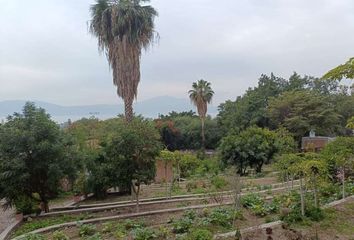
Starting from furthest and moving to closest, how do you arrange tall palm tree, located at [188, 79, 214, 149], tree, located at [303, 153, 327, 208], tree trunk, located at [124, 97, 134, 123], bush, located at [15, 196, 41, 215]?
1. tall palm tree, located at [188, 79, 214, 149]
2. tree trunk, located at [124, 97, 134, 123]
3. bush, located at [15, 196, 41, 215]
4. tree, located at [303, 153, 327, 208]

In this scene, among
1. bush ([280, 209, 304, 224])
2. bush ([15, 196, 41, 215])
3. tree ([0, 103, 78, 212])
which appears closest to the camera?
bush ([280, 209, 304, 224])

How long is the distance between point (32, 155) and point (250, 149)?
45.0ft

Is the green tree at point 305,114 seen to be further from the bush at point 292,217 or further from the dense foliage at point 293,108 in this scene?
the bush at point 292,217

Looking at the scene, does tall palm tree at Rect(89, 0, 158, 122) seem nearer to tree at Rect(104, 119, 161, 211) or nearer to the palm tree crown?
tree at Rect(104, 119, 161, 211)

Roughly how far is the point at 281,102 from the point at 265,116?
115 inches

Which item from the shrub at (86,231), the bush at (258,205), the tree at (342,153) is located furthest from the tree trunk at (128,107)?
the shrub at (86,231)

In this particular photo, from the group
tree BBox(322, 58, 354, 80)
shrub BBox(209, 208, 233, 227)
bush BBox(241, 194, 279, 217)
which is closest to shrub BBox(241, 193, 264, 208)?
bush BBox(241, 194, 279, 217)

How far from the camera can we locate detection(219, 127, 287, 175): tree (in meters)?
23.2

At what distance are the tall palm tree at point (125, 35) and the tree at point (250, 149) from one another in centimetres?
684

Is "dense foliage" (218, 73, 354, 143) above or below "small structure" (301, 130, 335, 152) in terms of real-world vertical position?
above

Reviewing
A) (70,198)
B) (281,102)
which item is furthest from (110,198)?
(281,102)

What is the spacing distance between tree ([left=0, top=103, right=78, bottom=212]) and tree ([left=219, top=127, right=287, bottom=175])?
1227 cm

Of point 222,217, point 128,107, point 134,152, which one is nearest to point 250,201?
point 222,217

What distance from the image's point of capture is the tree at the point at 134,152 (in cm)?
1235
